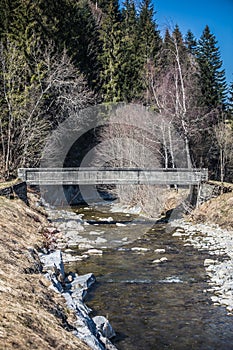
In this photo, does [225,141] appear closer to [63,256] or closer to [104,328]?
[63,256]

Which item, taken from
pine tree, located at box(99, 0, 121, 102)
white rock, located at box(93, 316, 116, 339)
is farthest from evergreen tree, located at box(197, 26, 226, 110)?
white rock, located at box(93, 316, 116, 339)

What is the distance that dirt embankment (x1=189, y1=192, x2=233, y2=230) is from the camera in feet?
56.5

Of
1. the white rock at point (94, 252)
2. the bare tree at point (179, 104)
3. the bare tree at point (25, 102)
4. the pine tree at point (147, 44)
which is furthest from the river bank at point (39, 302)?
the pine tree at point (147, 44)

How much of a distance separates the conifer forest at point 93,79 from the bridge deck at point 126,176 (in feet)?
9.61

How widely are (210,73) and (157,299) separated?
1133 inches

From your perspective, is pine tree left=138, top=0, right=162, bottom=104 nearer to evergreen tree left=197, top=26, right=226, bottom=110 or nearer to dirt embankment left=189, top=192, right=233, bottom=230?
evergreen tree left=197, top=26, right=226, bottom=110

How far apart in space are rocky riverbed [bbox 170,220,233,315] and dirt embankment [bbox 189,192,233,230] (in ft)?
1.28

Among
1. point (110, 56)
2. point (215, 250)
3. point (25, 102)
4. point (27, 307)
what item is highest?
point (110, 56)

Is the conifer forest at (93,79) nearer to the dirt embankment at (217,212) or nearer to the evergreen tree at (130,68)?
the evergreen tree at (130,68)

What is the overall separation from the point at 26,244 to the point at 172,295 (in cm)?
412

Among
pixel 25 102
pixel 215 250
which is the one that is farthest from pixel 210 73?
pixel 215 250

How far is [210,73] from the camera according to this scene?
3459cm

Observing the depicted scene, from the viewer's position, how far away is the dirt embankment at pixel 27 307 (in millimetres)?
4988

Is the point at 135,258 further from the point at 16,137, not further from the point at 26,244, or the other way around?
the point at 16,137
